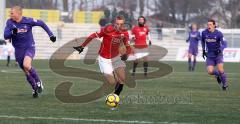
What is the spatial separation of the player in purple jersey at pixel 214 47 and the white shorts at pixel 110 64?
4.73 meters

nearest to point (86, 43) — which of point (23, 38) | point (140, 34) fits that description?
point (23, 38)

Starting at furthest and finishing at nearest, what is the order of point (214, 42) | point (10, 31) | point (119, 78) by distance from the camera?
point (214, 42)
point (10, 31)
point (119, 78)

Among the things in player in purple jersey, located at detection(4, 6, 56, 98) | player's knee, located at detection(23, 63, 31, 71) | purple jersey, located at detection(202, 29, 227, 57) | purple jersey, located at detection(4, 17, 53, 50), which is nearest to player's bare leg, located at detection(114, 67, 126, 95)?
player in purple jersey, located at detection(4, 6, 56, 98)

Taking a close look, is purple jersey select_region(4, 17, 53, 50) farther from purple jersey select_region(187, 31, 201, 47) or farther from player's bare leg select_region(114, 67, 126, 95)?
purple jersey select_region(187, 31, 201, 47)

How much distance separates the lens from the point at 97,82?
67.4 feet

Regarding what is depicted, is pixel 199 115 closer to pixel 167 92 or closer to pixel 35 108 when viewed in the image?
pixel 35 108

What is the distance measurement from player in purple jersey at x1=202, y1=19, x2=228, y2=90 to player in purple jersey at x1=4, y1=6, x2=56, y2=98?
5112mm

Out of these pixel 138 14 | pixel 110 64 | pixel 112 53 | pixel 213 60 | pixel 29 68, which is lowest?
pixel 138 14

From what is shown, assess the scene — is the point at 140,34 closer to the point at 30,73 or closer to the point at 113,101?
the point at 30,73

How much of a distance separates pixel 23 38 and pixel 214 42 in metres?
5.81

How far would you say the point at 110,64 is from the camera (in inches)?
546

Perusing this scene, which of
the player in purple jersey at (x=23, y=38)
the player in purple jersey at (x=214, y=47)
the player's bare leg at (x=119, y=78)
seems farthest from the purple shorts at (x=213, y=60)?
the player in purple jersey at (x=23, y=38)

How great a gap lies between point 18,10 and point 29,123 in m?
5.00

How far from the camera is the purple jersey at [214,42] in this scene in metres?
18.0
